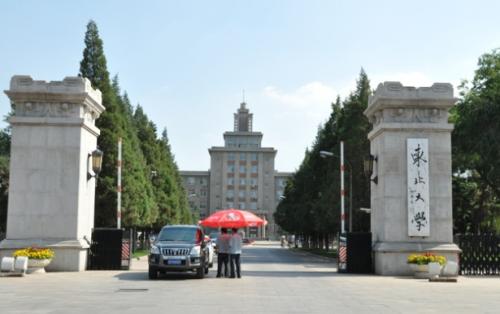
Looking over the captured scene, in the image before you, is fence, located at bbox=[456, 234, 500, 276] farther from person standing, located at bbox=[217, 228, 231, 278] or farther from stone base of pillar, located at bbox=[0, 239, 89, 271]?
stone base of pillar, located at bbox=[0, 239, 89, 271]

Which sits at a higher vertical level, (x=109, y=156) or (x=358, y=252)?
(x=109, y=156)

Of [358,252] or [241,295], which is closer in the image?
[241,295]

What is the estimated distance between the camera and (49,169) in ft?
72.2

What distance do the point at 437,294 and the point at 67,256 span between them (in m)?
12.6

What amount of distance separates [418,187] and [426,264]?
2.87 metres

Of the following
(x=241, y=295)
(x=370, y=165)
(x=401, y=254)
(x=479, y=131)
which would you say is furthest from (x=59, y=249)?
(x=479, y=131)

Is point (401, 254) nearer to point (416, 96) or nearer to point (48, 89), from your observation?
point (416, 96)

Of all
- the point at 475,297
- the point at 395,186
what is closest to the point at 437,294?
the point at 475,297

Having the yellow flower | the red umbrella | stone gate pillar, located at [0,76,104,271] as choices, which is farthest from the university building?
the yellow flower

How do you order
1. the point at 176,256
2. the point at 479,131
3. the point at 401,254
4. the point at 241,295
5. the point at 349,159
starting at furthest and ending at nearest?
the point at 349,159 → the point at 479,131 → the point at 401,254 → the point at 176,256 → the point at 241,295

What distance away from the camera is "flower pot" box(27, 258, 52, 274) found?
20500 mm

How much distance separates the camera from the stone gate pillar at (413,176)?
72.0 feet

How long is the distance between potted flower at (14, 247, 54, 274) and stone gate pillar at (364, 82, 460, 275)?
37.5ft

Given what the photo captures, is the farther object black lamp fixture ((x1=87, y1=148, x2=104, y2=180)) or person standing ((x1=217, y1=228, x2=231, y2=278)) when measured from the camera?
black lamp fixture ((x1=87, y1=148, x2=104, y2=180))
